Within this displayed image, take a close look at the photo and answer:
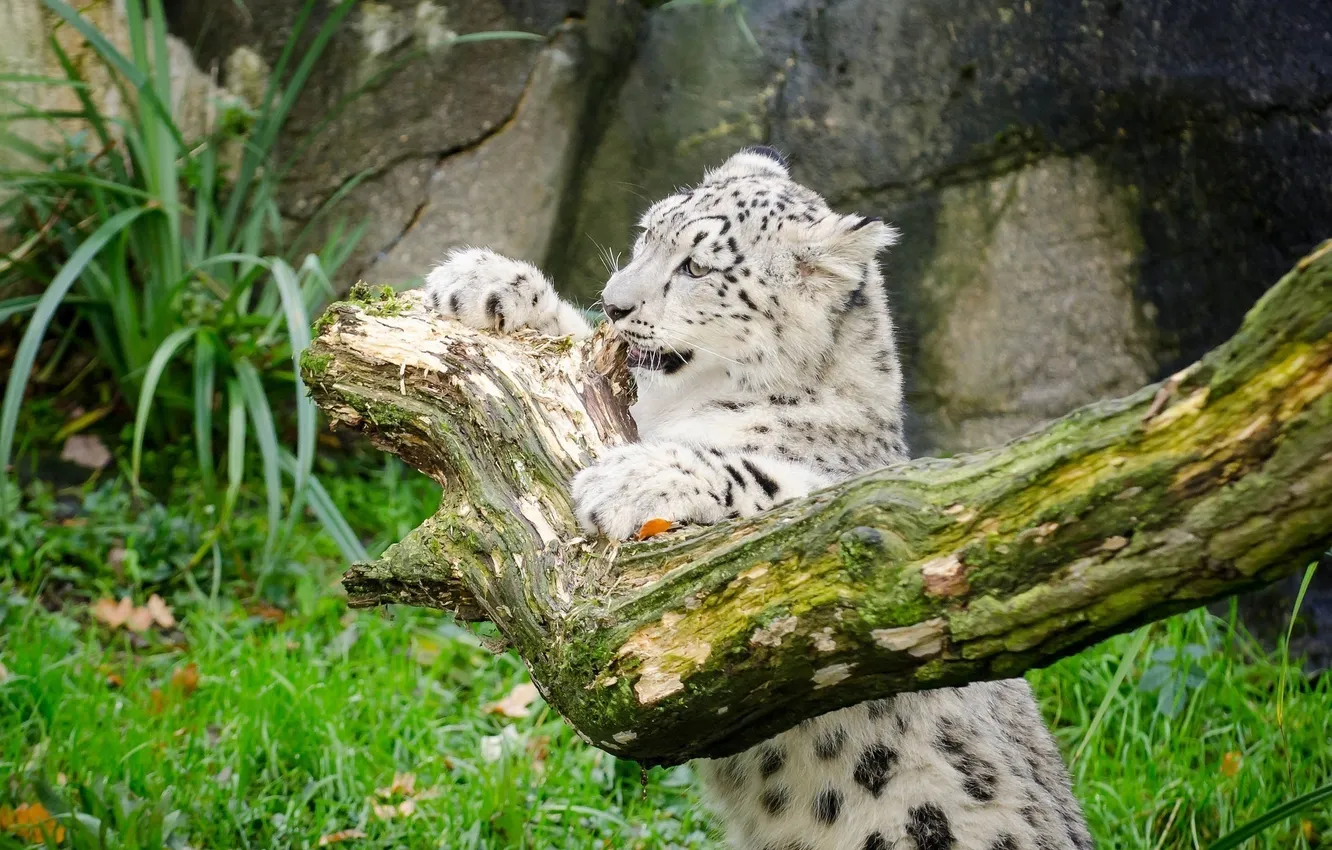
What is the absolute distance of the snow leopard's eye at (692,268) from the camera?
3895 mm

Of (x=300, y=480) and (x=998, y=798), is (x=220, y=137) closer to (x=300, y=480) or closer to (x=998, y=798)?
(x=300, y=480)

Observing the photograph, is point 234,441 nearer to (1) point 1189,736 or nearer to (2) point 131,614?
(2) point 131,614

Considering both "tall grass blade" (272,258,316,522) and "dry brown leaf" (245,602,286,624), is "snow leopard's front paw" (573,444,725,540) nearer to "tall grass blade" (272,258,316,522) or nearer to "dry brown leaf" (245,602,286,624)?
"tall grass blade" (272,258,316,522)

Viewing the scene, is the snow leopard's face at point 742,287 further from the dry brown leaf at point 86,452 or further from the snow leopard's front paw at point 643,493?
the dry brown leaf at point 86,452

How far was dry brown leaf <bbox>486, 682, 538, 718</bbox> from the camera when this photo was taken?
5.03 metres

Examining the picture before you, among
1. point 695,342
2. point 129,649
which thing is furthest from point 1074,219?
point 129,649

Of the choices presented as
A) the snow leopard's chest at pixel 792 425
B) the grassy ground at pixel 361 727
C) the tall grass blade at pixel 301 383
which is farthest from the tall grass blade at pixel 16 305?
the snow leopard's chest at pixel 792 425

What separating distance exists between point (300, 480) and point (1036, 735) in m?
3.38

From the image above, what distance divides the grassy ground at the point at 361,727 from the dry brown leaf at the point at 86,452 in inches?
24.7

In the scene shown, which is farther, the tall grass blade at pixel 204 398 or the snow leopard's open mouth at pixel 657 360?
the tall grass blade at pixel 204 398

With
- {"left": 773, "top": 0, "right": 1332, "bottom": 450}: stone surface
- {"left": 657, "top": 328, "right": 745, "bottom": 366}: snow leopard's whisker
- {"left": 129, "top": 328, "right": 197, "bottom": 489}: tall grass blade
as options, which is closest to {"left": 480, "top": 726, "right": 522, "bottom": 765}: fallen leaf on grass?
{"left": 657, "top": 328, "right": 745, "bottom": 366}: snow leopard's whisker

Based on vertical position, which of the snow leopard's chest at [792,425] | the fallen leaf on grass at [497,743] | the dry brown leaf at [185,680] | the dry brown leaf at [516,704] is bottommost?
the fallen leaf on grass at [497,743]

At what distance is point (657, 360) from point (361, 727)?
2063 millimetres

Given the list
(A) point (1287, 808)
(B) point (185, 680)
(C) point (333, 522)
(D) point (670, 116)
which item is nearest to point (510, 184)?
(D) point (670, 116)
